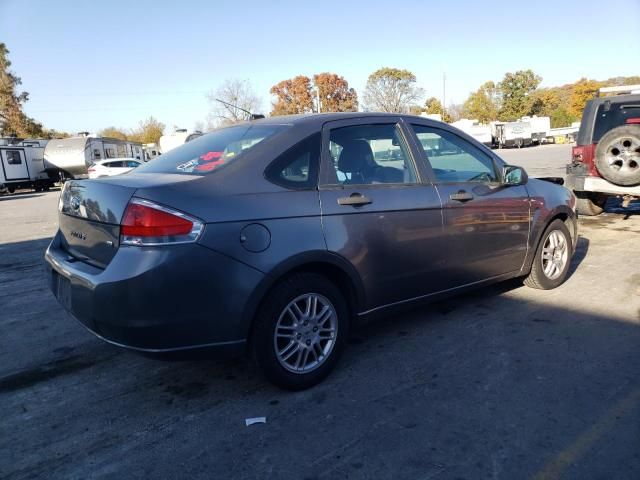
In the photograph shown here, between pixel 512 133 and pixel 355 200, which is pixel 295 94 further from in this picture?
pixel 355 200

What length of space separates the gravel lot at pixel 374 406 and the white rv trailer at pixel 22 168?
28.0 m

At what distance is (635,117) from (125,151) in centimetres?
4001

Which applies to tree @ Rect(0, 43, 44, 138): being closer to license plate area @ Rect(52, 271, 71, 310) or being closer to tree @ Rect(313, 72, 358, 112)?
tree @ Rect(313, 72, 358, 112)

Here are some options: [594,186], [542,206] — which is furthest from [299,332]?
[594,186]

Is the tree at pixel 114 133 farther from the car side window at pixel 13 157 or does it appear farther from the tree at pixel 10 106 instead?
the car side window at pixel 13 157

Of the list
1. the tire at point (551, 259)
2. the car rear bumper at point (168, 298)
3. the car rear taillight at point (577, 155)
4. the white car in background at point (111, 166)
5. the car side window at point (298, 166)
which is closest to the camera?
the car rear bumper at point (168, 298)

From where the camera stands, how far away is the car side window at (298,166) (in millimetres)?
3088

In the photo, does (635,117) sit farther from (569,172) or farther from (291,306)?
(291,306)

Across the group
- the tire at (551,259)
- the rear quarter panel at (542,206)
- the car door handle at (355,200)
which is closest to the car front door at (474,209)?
the rear quarter panel at (542,206)

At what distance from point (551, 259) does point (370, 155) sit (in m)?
2.52

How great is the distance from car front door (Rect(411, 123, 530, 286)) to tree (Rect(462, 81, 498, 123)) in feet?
280

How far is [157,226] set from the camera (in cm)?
265

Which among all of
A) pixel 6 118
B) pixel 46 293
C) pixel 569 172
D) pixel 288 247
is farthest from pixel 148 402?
pixel 6 118

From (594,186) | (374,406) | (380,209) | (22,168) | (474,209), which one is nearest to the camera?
(374,406)
